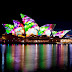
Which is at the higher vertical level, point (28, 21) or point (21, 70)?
point (28, 21)

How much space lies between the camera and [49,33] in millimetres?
70875

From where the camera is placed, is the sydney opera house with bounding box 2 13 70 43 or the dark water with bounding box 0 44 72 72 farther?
the sydney opera house with bounding box 2 13 70 43

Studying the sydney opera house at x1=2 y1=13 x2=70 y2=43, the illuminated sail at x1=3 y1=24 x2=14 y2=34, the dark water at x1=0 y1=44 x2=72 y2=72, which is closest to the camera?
the dark water at x1=0 y1=44 x2=72 y2=72

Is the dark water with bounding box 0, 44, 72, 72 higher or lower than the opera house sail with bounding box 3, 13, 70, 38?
lower

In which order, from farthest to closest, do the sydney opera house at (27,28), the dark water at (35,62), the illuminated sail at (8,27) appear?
the illuminated sail at (8,27) < the sydney opera house at (27,28) < the dark water at (35,62)

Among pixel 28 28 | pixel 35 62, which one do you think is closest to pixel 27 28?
pixel 28 28

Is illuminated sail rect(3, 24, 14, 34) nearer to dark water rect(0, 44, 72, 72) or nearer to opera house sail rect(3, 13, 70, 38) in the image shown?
opera house sail rect(3, 13, 70, 38)

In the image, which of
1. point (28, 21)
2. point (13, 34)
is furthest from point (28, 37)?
point (28, 21)

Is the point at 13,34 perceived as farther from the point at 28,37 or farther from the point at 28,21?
the point at 28,21

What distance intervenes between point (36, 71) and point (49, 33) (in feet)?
203

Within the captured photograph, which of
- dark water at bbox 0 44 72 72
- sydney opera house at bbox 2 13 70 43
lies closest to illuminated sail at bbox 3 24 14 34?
sydney opera house at bbox 2 13 70 43

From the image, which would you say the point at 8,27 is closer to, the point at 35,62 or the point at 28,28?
the point at 28,28

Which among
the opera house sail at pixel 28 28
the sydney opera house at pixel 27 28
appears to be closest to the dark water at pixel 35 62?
the sydney opera house at pixel 27 28

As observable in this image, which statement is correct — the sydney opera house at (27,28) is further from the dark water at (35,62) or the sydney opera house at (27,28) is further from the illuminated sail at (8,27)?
the dark water at (35,62)
